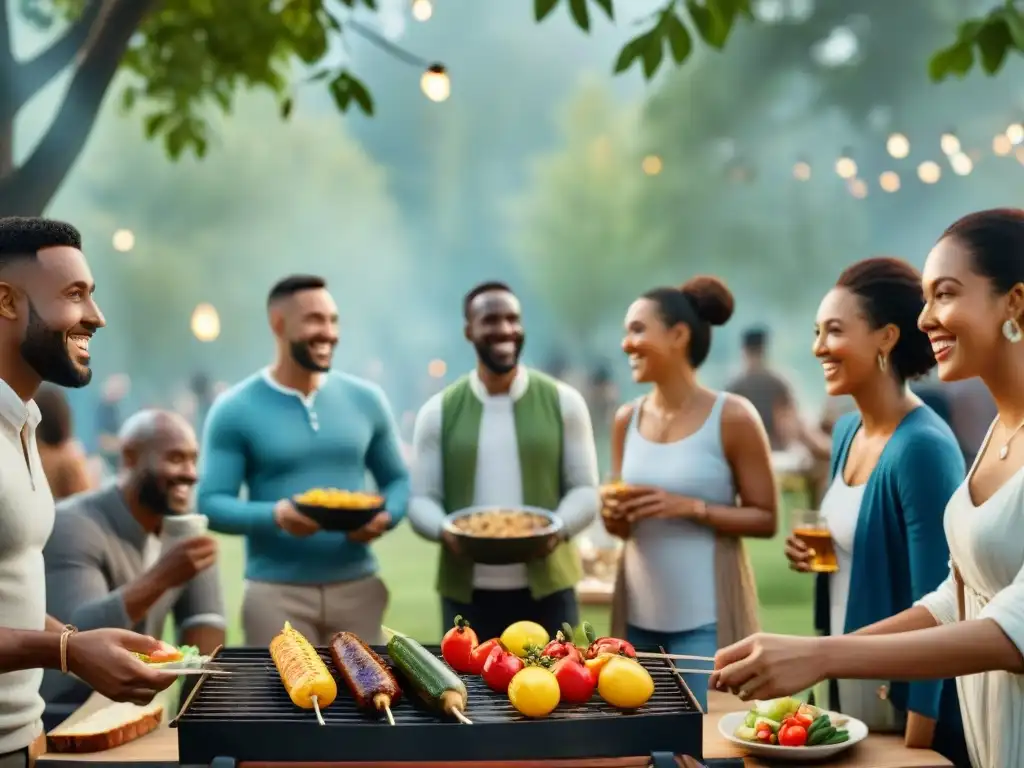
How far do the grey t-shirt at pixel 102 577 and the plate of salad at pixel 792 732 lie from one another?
1992mm

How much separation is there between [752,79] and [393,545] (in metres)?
4.93

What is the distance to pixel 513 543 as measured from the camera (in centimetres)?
358

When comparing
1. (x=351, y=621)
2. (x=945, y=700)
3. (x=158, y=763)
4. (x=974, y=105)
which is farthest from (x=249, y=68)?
(x=974, y=105)

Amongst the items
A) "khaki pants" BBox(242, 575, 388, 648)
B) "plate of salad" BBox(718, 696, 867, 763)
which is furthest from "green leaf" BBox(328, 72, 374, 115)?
"plate of salad" BBox(718, 696, 867, 763)

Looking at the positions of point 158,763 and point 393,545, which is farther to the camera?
point 393,545

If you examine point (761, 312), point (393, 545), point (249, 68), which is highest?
point (249, 68)

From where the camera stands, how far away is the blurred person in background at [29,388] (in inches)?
89.0

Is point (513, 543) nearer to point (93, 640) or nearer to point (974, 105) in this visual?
point (93, 640)

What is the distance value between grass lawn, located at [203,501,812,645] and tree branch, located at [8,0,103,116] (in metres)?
3.26

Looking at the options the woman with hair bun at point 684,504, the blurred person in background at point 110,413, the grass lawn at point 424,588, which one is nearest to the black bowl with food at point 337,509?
the woman with hair bun at point 684,504

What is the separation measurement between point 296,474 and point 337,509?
51cm

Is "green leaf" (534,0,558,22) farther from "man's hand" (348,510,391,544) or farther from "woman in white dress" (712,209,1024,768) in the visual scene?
"woman in white dress" (712,209,1024,768)

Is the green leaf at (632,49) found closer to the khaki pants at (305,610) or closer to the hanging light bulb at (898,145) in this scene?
the khaki pants at (305,610)

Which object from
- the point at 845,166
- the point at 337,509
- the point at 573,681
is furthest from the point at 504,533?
the point at 845,166
